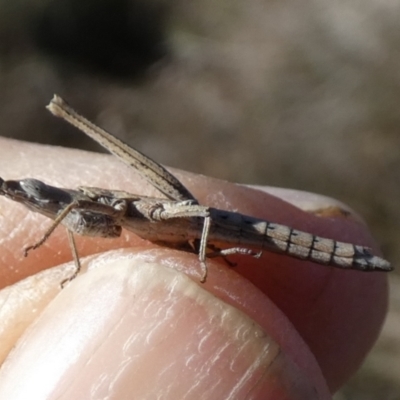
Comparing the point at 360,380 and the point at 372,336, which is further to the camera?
the point at 360,380

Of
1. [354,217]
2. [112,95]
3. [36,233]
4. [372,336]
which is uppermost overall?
[112,95]

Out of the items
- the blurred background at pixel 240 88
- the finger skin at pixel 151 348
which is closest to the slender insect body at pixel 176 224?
the finger skin at pixel 151 348

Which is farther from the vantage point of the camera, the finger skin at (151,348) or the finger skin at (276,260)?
the finger skin at (276,260)

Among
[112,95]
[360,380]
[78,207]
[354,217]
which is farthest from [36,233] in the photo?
[112,95]

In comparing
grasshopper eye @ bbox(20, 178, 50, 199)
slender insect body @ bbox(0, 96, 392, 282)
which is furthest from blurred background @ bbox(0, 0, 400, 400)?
grasshopper eye @ bbox(20, 178, 50, 199)

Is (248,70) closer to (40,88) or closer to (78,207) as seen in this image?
(40,88)

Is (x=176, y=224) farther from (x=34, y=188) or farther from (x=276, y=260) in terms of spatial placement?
(x=276, y=260)

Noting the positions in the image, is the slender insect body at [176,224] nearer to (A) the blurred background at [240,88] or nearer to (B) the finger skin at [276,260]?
(B) the finger skin at [276,260]
